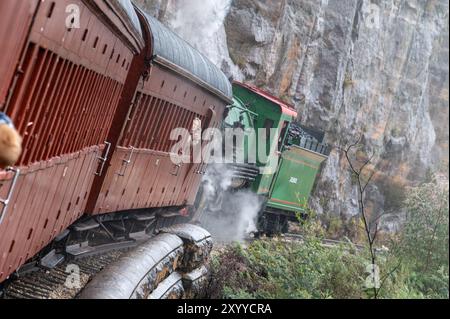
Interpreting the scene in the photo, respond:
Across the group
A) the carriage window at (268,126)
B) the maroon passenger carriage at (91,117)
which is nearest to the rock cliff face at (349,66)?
the carriage window at (268,126)

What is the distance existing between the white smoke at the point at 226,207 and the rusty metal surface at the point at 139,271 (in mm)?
7440

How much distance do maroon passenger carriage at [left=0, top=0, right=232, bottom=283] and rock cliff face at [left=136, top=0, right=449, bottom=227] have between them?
885cm

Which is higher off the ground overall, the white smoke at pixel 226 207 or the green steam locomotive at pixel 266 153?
the green steam locomotive at pixel 266 153

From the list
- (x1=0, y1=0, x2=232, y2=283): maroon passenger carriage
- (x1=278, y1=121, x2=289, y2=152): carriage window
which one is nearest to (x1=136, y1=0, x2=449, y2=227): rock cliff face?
(x1=278, y1=121, x2=289, y2=152): carriage window

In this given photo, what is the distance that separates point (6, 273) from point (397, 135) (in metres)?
41.6

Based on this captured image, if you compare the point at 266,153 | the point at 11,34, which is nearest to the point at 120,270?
the point at 11,34

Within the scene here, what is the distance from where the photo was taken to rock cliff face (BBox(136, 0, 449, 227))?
85.8 ft

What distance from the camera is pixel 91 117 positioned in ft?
22.3

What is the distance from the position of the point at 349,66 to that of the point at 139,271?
108ft

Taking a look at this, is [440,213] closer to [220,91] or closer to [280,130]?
[280,130]

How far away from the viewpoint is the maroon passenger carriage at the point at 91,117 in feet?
13.1

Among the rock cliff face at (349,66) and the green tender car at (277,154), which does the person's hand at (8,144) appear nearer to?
the green tender car at (277,154)

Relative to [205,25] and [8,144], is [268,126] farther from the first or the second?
[8,144]

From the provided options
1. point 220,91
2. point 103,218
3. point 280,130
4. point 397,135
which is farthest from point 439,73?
point 103,218
